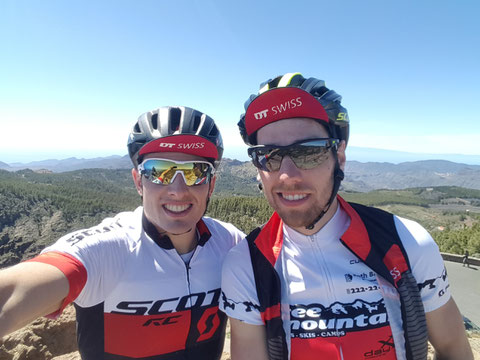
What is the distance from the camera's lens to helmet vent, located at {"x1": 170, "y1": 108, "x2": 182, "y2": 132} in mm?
3392

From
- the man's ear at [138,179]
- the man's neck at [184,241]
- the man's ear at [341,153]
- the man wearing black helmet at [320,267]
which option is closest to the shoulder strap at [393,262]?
the man wearing black helmet at [320,267]

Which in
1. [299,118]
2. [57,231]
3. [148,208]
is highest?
[299,118]

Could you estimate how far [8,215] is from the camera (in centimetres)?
11956

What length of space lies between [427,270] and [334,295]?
0.98m

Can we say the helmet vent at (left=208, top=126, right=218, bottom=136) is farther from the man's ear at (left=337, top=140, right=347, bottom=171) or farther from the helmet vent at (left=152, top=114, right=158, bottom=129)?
the man's ear at (left=337, top=140, right=347, bottom=171)

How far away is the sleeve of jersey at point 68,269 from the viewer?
222cm

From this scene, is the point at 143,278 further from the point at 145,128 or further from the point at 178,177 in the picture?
→ the point at 145,128

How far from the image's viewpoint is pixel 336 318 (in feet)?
8.20

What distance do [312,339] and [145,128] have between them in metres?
3.07

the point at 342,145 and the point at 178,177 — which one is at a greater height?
the point at 342,145

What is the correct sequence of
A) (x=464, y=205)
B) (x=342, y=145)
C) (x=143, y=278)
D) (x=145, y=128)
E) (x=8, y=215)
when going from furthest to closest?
(x=464, y=205) → (x=8, y=215) → (x=145, y=128) → (x=342, y=145) → (x=143, y=278)

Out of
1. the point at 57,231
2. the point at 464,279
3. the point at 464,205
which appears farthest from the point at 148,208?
the point at 464,205

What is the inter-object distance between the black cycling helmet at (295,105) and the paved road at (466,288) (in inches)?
492

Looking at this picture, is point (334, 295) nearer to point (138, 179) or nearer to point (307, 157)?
point (307, 157)
